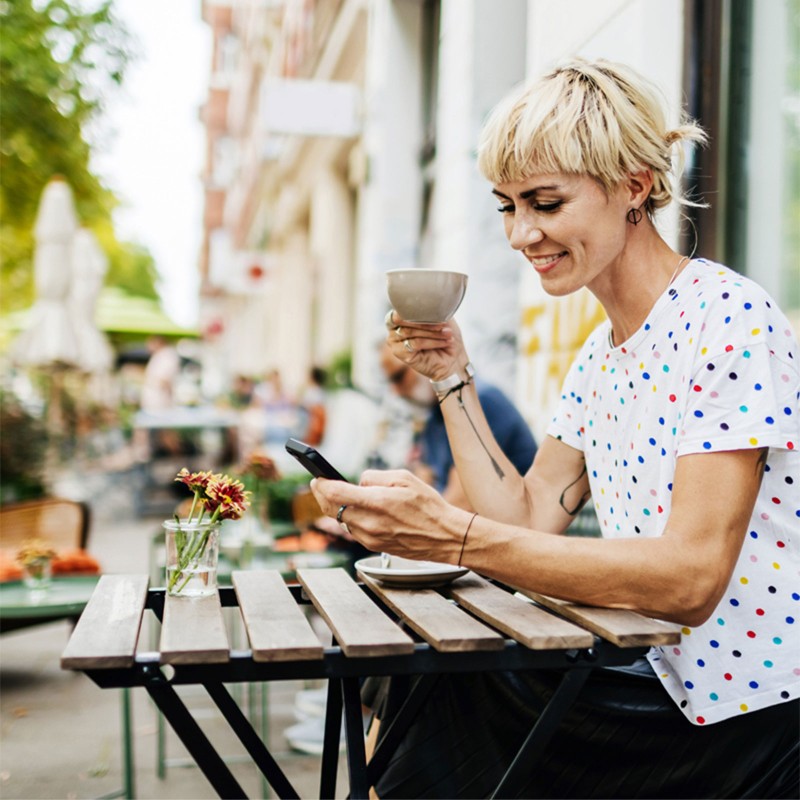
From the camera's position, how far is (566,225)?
1988mm

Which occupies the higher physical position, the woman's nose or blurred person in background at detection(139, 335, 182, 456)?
the woman's nose

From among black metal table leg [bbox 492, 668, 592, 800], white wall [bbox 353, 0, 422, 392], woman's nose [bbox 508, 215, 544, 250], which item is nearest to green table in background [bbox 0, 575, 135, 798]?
black metal table leg [bbox 492, 668, 592, 800]

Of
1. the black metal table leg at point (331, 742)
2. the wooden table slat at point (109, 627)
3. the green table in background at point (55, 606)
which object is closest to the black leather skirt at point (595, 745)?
the black metal table leg at point (331, 742)

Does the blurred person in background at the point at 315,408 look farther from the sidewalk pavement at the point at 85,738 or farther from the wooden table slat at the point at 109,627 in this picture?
the wooden table slat at the point at 109,627

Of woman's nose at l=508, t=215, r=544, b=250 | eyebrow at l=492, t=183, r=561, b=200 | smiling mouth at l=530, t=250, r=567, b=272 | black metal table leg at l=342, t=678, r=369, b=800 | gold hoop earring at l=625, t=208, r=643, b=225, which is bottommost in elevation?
black metal table leg at l=342, t=678, r=369, b=800

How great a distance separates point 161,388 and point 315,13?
5.28m

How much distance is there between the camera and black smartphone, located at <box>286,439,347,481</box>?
1.77 metres

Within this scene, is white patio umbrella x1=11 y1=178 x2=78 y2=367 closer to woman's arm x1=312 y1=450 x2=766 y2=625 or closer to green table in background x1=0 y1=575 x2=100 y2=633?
green table in background x1=0 y1=575 x2=100 y2=633

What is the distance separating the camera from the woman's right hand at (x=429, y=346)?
2.32 m

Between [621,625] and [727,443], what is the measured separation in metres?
0.36

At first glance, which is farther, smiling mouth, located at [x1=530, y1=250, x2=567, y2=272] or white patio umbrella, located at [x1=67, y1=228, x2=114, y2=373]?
white patio umbrella, located at [x1=67, y1=228, x2=114, y2=373]

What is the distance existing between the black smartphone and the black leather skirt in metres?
0.54

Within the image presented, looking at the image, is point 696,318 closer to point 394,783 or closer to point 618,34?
point 394,783

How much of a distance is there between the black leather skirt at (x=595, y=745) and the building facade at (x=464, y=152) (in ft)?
3.57
